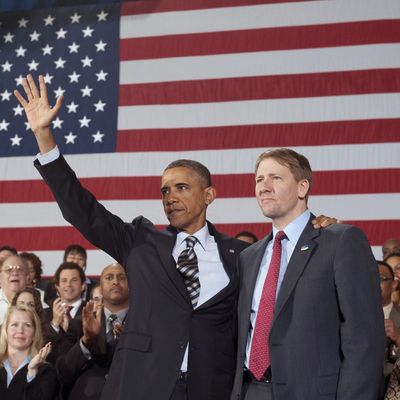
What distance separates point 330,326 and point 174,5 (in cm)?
580

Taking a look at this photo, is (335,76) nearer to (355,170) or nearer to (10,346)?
(355,170)

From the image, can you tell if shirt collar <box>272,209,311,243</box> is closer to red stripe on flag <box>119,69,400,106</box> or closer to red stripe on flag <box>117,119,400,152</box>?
red stripe on flag <box>117,119,400,152</box>

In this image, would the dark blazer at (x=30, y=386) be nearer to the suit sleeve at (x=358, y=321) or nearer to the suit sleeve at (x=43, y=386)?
the suit sleeve at (x=43, y=386)

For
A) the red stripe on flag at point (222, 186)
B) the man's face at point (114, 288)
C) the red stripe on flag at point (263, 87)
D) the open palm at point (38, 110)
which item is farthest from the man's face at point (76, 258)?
the open palm at point (38, 110)

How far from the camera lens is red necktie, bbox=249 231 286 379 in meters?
2.42

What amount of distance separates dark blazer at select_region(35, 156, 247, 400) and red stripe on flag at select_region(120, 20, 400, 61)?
4.72 meters

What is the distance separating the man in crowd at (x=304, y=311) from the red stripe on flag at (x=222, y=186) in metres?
4.45

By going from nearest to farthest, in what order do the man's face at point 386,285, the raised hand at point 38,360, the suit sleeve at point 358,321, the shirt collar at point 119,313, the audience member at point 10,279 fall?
the suit sleeve at point 358,321 → the raised hand at point 38,360 → the shirt collar at point 119,313 → the man's face at point 386,285 → the audience member at point 10,279

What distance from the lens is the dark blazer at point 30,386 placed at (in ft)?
13.6

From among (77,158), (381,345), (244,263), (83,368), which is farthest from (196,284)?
(77,158)

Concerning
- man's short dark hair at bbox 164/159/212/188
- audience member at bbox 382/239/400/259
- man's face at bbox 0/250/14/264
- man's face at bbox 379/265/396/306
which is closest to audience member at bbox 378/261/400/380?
man's face at bbox 379/265/396/306

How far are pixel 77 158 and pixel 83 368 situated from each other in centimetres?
374

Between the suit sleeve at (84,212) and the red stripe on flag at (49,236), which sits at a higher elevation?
the red stripe on flag at (49,236)

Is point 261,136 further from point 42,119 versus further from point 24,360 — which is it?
point 42,119
